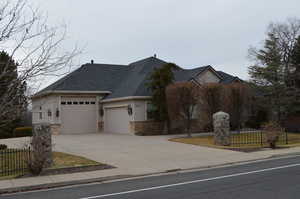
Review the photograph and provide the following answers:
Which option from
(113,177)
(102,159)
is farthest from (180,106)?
(113,177)

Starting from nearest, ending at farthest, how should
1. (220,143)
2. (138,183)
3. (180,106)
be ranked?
(138,183) → (220,143) → (180,106)

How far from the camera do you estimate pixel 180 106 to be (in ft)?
76.4

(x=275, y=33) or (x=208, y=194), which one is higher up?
(x=275, y=33)

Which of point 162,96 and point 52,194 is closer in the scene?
point 52,194

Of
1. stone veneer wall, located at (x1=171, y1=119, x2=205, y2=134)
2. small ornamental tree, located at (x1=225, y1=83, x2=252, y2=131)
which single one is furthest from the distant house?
small ornamental tree, located at (x1=225, y1=83, x2=252, y2=131)

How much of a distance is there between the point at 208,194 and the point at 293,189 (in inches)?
78.2

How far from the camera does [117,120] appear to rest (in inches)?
1128

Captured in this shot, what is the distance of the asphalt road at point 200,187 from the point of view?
25.2 feet

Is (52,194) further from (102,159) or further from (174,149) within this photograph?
(174,149)

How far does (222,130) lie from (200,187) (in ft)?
35.5

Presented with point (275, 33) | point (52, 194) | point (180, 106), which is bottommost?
point (52, 194)

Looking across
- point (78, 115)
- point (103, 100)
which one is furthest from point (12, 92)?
point (103, 100)

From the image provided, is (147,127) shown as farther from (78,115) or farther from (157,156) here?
(157,156)

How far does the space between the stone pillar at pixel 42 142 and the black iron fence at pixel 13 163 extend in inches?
23.3
